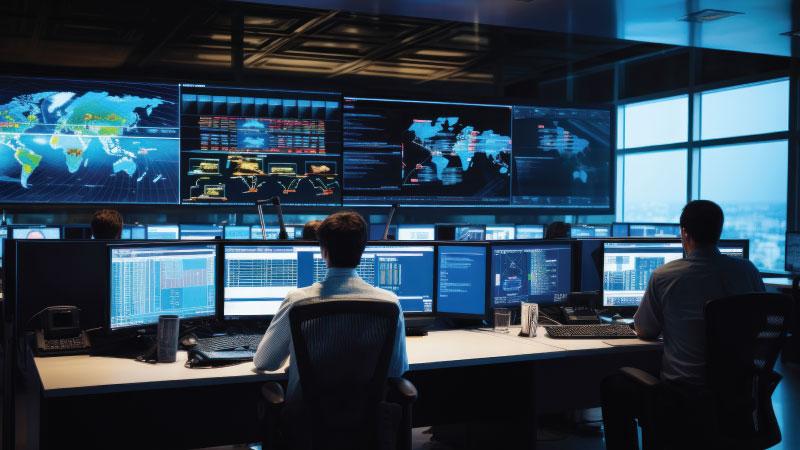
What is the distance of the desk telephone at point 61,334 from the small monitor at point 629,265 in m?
2.43

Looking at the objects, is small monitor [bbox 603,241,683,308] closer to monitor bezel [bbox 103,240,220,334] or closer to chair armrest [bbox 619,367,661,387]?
chair armrest [bbox 619,367,661,387]

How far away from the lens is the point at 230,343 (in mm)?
3066

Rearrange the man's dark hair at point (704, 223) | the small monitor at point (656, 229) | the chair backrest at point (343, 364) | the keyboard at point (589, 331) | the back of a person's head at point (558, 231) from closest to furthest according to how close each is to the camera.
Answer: the chair backrest at point (343, 364) → the man's dark hair at point (704, 223) → the keyboard at point (589, 331) → the back of a person's head at point (558, 231) → the small monitor at point (656, 229)

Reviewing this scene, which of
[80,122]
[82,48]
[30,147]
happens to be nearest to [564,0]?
[80,122]

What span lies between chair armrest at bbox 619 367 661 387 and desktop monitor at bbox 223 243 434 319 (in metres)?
0.95

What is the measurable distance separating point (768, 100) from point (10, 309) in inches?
302

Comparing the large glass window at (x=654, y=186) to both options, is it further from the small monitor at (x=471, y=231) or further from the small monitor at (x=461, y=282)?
the small monitor at (x=461, y=282)

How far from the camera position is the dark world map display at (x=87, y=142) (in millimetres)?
5344

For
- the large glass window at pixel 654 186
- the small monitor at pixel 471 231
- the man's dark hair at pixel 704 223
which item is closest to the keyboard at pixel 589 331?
the man's dark hair at pixel 704 223

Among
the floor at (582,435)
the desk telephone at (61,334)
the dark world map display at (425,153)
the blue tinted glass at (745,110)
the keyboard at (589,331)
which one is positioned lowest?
the floor at (582,435)

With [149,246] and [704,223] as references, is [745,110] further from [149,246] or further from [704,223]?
[149,246]

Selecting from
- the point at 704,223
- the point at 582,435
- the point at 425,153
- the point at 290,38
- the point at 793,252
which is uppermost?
the point at 290,38

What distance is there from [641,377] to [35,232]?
5.20m

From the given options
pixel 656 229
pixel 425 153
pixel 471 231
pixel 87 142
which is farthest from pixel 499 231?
pixel 87 142
